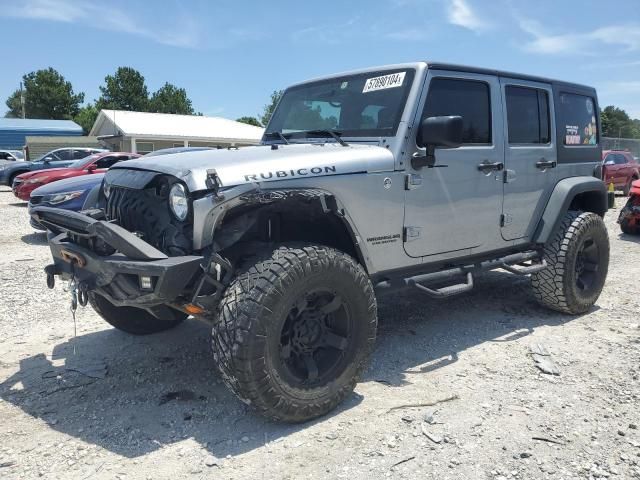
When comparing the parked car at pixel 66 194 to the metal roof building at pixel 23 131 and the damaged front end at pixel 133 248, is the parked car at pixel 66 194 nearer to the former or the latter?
the damaged front end at pixel 133 248

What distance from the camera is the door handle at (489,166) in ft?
13.6

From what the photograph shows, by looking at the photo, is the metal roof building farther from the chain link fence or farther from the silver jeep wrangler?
the silver jeep wrangler

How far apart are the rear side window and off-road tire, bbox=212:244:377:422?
3193mm

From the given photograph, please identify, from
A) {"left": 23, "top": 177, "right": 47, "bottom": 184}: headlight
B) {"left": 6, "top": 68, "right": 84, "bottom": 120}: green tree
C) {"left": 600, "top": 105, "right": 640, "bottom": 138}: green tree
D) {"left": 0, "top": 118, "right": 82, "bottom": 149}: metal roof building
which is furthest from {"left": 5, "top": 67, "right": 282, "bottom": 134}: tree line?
{"left": 23, "top": 177, "right": 47, "bottom": 184}: headlight

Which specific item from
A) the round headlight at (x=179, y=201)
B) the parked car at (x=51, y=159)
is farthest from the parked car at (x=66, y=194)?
the parked car at (x=51, y=159)

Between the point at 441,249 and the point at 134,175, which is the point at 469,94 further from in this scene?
the point at 134,175

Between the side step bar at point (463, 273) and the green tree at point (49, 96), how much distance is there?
62.4 m

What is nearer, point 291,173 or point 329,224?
point 291,173

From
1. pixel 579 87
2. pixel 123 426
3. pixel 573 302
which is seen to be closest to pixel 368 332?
pixel 123 426

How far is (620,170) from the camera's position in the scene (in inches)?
644

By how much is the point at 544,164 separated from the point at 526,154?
1.00 feet

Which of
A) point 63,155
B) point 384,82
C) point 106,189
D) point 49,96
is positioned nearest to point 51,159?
point 63,155

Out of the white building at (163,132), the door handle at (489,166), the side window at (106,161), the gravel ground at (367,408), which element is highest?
the white building at (163,132)

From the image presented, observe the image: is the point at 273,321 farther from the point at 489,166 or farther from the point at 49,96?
the point at 49,96
